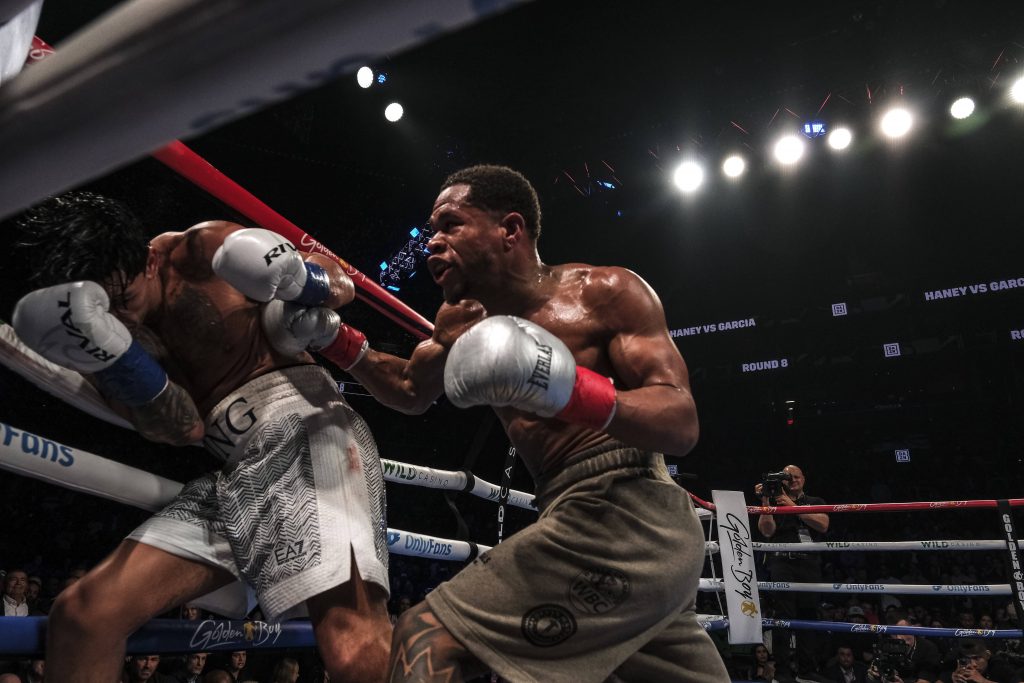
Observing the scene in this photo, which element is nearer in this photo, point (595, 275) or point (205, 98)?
point (205, 98)

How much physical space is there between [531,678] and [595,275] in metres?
0.83

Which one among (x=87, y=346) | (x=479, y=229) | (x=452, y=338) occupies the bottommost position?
(x=87, y=346)

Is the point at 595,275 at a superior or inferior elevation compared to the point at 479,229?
inferior

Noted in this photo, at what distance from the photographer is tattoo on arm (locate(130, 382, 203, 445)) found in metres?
1.38

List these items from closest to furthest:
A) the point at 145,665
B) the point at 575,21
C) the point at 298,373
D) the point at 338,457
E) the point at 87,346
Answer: the point at 87,346, the point at 338,457, the point at 298,373, the point at 145,665, the point at 575,21

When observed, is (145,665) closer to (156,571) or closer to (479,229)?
(156,571)

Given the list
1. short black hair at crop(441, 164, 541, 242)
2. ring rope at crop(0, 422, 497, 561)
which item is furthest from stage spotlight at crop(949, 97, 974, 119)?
ring rope at crop(0, 422, 497, 561)

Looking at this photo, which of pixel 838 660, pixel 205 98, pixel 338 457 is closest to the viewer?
pixel 205 98

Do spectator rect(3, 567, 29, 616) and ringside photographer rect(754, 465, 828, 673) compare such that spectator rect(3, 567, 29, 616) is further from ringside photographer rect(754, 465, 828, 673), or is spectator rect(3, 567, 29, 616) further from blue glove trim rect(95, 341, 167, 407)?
ringside photographer rect(754, 465, 828, 673)

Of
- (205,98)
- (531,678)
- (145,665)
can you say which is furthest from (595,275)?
(145,665)

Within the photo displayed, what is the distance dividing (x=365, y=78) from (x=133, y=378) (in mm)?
7017

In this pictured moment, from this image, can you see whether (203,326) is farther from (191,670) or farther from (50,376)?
(191,670)

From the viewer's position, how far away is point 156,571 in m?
1.33

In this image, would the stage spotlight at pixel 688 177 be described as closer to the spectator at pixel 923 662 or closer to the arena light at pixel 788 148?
the arena light at pixel 788 148
